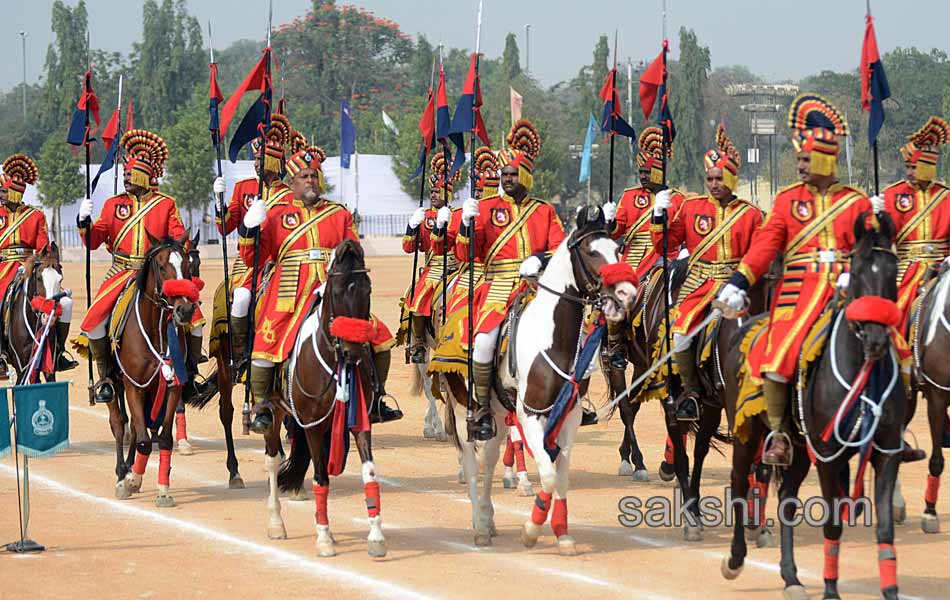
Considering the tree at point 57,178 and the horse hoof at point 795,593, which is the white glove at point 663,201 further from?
the tree at point 57,178

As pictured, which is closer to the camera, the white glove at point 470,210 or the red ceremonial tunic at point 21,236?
the white glove at point 470,210

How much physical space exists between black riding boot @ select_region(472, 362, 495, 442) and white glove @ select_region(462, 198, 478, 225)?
4.23 ft

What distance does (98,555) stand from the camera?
11.0 metres

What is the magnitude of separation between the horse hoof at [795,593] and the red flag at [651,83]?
5862 millimetres

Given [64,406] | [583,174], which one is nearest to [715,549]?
[64,406]

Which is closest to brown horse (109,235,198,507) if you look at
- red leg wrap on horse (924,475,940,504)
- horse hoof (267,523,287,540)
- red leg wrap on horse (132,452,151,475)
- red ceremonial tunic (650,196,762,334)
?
red leg wrap on horse (132,452,151,475)

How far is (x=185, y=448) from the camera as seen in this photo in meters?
16.4

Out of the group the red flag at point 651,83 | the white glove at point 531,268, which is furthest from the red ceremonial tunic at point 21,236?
the white glove at point 531,268

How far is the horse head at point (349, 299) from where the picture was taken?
10781 millimetres

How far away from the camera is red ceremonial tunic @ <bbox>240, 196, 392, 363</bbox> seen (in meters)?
11.9

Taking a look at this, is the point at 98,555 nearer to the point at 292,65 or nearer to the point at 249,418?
the point at 249,418

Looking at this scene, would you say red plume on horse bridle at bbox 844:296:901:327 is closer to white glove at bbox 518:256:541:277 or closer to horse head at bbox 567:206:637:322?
horse head at bbox 567:206:637:322

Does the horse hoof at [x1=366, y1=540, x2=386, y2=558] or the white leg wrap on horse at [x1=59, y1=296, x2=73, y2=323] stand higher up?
the white leg wrap on horse at [x1=59, y1=296, x2=73, y2=323]

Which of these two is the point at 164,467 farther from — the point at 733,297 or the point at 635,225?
the point at 733,297
